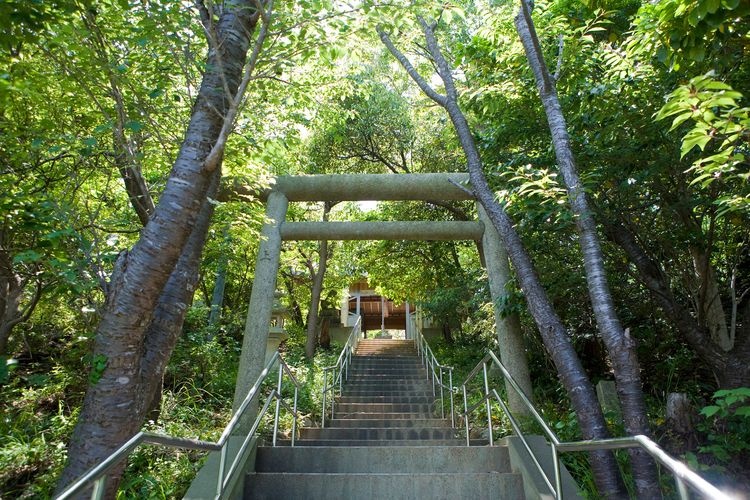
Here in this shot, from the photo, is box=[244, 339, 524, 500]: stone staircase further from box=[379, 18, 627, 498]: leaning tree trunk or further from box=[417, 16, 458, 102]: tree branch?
box=[417, 16, 458, 102]: tree branch

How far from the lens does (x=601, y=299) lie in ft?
11.3

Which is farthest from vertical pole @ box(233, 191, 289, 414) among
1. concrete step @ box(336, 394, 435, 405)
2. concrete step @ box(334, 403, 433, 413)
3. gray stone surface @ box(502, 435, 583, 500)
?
gray stone surface @ box(502, 435, 583, 500)

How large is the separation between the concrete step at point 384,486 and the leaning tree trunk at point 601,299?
3.40 ft

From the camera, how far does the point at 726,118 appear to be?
2.33m

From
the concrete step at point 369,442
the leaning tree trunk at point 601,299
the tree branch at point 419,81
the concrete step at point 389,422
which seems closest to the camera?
the leaning tree trunk at point 601,299

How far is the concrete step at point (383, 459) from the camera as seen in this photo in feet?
14.3

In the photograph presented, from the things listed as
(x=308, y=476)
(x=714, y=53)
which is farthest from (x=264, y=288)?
(x=714, y=53)

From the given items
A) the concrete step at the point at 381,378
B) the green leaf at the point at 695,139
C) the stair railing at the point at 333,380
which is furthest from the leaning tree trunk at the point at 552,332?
the concrete step at the point at 381,378

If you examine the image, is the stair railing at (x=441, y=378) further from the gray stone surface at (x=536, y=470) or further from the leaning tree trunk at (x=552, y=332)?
the leaning tree trunk at (x=552, y=332)

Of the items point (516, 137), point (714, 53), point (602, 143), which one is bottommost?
point (714, 53)

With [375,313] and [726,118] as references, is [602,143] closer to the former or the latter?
[726,118]

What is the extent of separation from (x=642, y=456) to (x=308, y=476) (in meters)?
2.35

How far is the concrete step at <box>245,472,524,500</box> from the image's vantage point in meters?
3.74

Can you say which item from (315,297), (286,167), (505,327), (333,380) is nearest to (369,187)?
(286,167)
